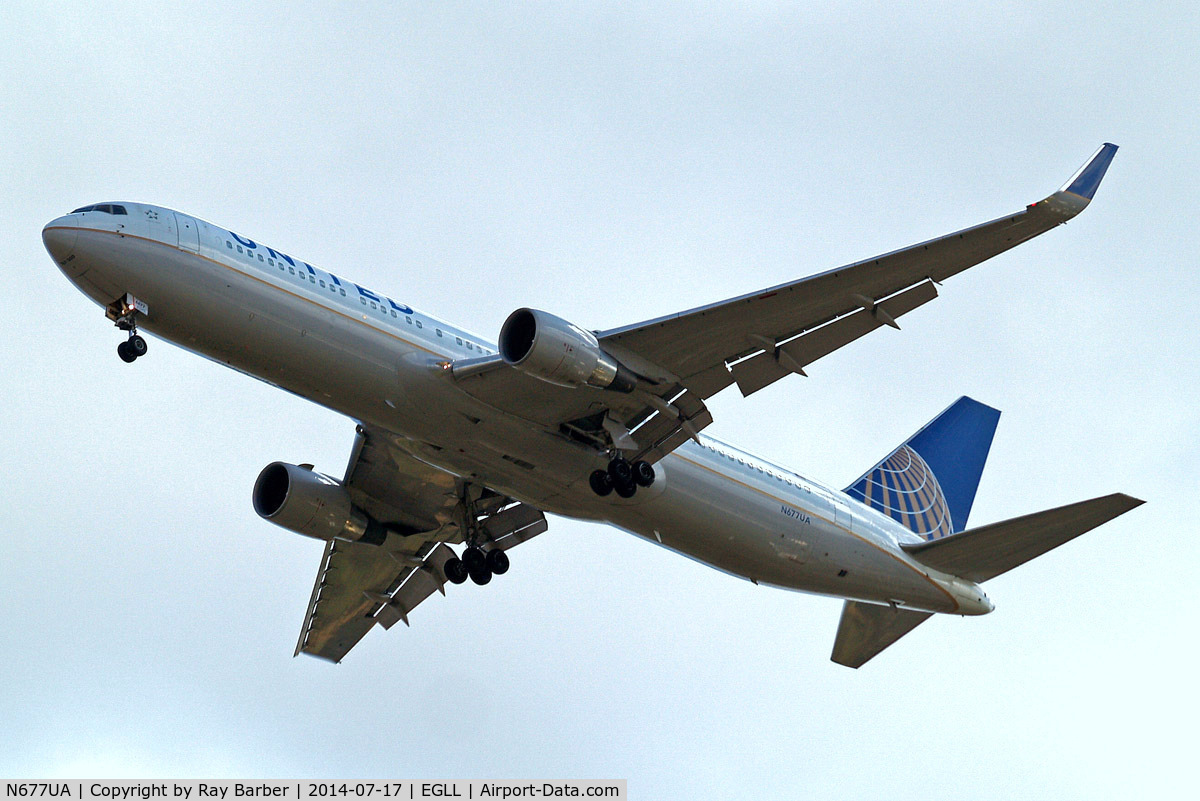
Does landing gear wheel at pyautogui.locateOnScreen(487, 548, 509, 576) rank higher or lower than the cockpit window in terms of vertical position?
lower

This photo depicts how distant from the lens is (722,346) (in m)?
25.0

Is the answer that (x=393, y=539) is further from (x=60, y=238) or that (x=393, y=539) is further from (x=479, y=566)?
(x=60, y=238)

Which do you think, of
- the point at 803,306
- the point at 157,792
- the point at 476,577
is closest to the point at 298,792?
the point at 157,792

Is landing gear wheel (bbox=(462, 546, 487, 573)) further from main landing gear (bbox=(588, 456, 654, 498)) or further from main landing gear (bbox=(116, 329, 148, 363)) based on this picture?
main landing gear (bbox=(116, 329, 148, 363))

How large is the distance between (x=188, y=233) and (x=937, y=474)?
19741mm

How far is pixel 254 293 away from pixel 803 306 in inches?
382

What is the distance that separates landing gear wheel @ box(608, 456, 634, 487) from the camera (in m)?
25.7

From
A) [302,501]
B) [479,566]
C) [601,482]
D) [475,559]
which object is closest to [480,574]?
[479,566]

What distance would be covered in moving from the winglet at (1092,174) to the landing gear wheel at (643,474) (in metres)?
9.19

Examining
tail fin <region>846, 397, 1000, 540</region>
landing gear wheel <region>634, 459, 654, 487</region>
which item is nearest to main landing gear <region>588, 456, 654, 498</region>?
landing gear wheel <region>634, 459, 654, 487</region>

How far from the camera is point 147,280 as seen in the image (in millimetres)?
22766

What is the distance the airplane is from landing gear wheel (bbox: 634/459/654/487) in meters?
0.04

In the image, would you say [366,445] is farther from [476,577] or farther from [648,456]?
[648,456]

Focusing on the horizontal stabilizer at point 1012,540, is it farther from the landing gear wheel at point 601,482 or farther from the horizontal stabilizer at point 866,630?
the landing gear wheel at point 601,482
